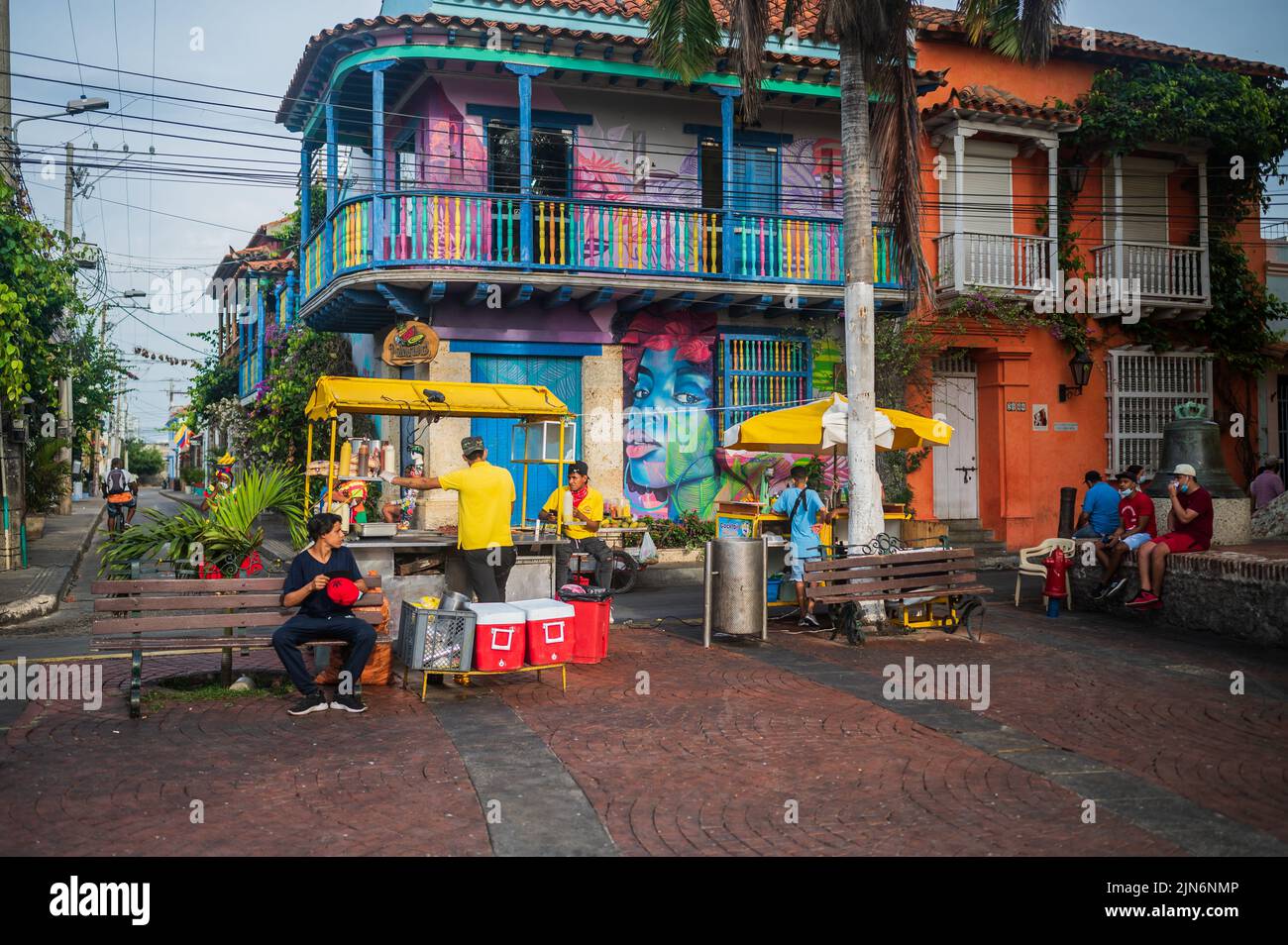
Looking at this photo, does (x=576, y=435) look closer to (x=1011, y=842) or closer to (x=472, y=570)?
(x=472, y=570)

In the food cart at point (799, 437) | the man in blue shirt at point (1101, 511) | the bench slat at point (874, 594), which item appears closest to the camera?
the bench slat at point (874, 594)

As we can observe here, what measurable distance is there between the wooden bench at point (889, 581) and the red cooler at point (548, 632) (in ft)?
9.47

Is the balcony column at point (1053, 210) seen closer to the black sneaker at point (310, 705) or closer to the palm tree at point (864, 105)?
the palm tree at point (864, 105)

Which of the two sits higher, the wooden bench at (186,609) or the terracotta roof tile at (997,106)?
the terracotta roof tile at (997,106)

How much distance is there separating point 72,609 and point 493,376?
6.62 meters

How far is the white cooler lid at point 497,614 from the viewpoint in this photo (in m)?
7.98

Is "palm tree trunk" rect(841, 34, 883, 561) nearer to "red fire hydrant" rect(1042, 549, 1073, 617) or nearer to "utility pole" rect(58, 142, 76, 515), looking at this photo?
"red fire hydrant" rect(1042, 549, 1073, 617)

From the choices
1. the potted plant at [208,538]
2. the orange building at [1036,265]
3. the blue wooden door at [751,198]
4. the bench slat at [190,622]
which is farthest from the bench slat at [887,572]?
the orange building at [1036,265]

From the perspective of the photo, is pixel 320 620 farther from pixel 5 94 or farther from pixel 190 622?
pixel 5 94

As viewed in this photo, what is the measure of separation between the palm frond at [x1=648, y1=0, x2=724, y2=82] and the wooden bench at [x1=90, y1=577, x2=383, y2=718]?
7.28 meters

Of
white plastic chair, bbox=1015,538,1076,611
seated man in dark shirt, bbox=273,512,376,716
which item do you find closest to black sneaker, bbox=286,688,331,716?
seated man in dark shirt, bbox=273,512,376,716

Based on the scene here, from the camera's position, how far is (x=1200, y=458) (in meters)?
14.6

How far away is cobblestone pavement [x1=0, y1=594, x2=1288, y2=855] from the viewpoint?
514cm

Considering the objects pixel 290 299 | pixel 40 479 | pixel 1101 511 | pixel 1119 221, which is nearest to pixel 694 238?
pixel 1101 511
